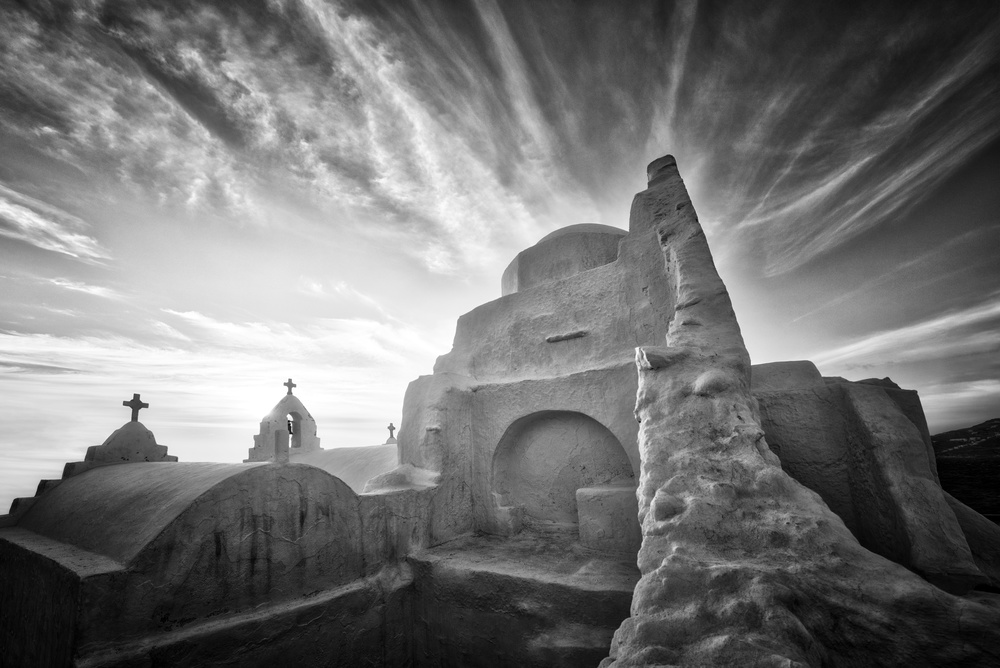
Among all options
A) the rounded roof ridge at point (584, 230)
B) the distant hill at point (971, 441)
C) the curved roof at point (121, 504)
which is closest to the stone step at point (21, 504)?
the curved roof at point (121, 504)

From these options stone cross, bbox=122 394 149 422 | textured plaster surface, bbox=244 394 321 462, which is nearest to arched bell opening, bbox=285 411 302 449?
textured plaster surface, bbox=244 394 321 462

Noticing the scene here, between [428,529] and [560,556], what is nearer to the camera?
[560,556]

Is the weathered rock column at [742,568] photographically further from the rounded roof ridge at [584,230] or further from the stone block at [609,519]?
the rounded roof ridge at [584,230]

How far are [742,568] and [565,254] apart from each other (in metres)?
6.21

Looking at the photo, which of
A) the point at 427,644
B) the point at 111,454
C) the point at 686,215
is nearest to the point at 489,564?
the point at 427,644

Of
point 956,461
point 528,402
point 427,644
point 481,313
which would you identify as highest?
point 481,313

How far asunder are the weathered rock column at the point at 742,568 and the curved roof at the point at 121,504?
3776 mm

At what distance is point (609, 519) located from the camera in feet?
16.6

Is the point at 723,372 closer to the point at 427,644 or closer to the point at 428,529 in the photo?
the point at 428,529

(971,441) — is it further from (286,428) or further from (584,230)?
(286,428)

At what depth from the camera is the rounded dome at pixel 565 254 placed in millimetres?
7758

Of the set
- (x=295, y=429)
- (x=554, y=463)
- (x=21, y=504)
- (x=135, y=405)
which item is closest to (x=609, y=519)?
(x=554, y=463)

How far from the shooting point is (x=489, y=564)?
4.74 meters

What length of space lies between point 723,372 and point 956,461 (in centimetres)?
416
